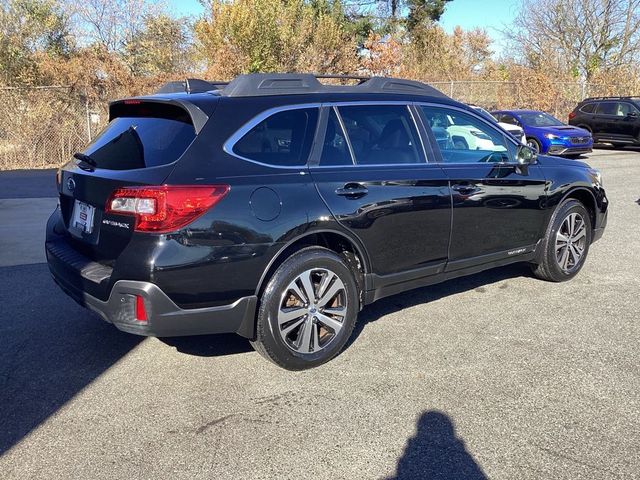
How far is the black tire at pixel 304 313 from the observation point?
360cm

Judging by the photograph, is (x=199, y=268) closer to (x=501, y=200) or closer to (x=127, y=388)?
(x=127, y=388)

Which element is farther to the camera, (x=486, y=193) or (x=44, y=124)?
(x=44, y=124)

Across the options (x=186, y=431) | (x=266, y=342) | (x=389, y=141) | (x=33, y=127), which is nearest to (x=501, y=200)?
(x=389, y=141)

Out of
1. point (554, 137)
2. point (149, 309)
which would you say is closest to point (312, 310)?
point (149, 309)

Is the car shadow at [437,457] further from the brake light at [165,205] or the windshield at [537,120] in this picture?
the windshield at [537,120]

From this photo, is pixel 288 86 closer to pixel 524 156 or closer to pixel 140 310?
pixel 140 310

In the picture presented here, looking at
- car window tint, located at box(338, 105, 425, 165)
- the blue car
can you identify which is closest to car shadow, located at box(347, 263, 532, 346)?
car window tint, located at box(338, 105, 425, 165)

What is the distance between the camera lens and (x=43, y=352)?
13.4 ft

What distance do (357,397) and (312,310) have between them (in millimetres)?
648

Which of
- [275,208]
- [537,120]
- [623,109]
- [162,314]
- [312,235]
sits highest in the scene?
[623,109]

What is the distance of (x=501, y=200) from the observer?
4805 mm

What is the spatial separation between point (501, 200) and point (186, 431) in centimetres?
312

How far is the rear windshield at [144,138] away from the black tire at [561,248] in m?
3.52

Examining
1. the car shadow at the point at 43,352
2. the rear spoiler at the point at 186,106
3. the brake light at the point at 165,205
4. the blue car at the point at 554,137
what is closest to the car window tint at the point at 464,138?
the rear spoiler at the point at 186,106
